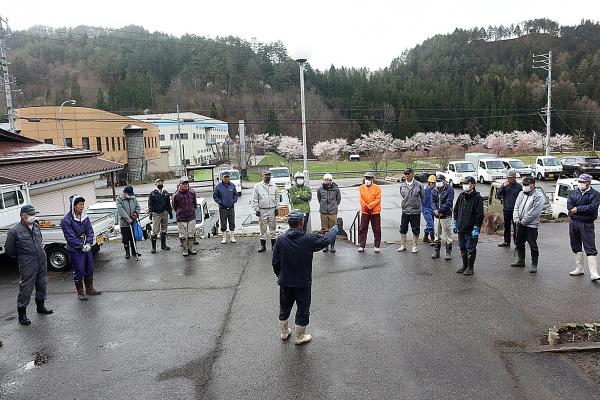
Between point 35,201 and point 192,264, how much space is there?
21.6 ft

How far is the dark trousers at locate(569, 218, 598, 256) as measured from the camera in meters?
7.50

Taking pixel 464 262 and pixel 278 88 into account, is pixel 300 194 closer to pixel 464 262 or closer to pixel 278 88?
pixel 464 262

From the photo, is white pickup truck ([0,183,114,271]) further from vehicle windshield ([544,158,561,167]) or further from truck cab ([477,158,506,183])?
vehicle windshield ([544,158,561,167])

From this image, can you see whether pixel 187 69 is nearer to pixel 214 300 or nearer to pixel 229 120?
pixel 229 120

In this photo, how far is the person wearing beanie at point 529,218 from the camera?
26.4ft

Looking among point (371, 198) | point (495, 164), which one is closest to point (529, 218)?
point (371, 198)

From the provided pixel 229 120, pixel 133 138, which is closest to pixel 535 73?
pixel 229 120

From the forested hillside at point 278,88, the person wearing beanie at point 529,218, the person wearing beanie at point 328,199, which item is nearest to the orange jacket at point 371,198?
the person wearing beanie at point 328,199

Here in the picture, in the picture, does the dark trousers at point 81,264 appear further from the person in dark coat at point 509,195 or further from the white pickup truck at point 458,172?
the white pickup truck at point 458,172

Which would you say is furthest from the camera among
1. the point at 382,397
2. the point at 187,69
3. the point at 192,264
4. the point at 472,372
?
the point at 187,69

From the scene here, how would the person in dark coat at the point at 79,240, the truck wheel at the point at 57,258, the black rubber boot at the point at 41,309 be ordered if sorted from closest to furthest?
the black rubber boot at the point at 41,309 < the person in dark coat at the point at 79,240 < the truck wheel at the point at 57,258

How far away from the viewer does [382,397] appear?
4.22m

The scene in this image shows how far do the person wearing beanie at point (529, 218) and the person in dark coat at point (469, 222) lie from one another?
0.87 m

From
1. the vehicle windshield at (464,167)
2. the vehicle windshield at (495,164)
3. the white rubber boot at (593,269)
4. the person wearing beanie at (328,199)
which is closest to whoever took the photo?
the white rubber boot at (593,269)
